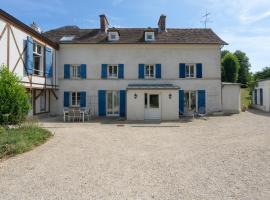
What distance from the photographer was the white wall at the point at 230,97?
19000mm

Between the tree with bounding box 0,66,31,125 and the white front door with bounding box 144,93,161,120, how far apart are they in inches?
327

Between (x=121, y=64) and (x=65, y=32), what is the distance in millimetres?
5843

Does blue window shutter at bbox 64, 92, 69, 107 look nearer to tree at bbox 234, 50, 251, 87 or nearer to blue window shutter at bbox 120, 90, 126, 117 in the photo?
blue window shutter at bbox 120, 90, 126, 117

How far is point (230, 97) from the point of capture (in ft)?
62.4

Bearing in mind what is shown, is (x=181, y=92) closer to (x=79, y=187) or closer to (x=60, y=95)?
(x=60, y=95)

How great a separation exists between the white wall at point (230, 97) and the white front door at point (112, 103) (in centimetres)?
826

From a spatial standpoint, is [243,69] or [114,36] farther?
[243,69]

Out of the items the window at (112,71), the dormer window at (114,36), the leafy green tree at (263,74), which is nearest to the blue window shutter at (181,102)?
the window at (112,71)

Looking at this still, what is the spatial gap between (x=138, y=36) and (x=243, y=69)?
34526 mm

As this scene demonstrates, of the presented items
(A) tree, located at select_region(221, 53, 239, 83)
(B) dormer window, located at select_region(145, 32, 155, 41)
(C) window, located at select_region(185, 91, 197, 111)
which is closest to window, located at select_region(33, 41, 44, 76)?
(B) dormer window, located at select_region(145, 32, 155, 41)

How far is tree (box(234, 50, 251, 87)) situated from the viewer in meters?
46.3

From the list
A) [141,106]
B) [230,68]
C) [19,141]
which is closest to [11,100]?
[19,141]

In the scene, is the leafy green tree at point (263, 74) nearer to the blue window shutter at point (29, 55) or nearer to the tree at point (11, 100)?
the blue window shutter at point (29, 55)

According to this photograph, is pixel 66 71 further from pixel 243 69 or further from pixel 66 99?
pixel 243 69
